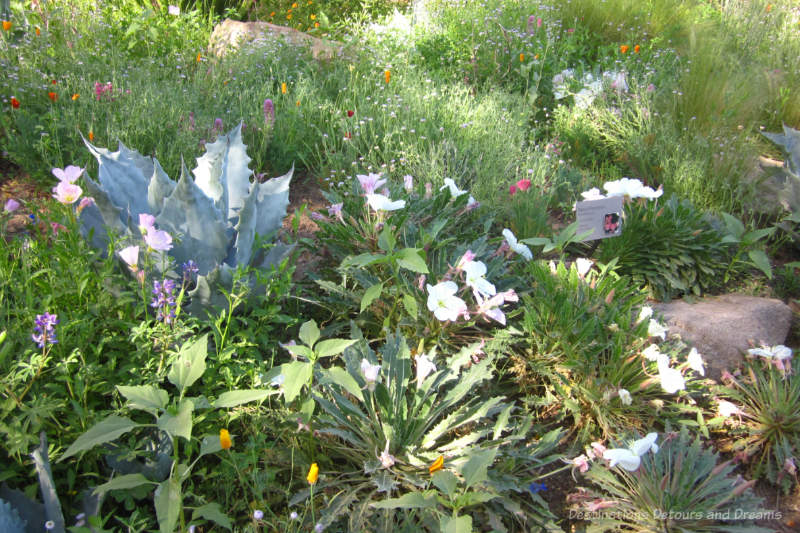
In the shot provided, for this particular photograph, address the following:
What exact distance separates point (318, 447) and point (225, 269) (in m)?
0.69

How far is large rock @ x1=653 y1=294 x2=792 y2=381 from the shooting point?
2.35 metres

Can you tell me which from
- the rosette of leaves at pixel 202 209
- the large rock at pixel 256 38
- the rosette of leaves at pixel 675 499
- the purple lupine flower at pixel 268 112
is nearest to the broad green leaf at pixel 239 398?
the rosette of leaves at pixel 202 209

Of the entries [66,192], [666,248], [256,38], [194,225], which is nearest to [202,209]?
[194,225]

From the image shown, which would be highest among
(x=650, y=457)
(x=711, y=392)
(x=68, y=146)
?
(x=68, y=146)

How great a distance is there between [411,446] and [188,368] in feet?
2.27

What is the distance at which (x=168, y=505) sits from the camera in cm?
134

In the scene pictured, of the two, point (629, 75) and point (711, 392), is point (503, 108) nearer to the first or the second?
point (629, 75)

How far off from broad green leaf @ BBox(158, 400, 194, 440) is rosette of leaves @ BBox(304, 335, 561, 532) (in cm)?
41

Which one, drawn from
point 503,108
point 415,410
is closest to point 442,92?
point 503,108

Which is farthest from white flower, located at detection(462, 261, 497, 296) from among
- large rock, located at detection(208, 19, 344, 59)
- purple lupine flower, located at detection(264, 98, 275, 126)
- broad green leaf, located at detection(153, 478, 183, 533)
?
large rock, located at detection(208, 19, 344, 59)

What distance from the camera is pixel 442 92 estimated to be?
4.22 meters

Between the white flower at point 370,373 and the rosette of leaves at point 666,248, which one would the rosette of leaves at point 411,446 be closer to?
the white flower at point 370,373

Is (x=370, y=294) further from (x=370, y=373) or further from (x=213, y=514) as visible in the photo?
(x=213, y=514)

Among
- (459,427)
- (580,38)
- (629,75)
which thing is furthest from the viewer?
(580,38)
